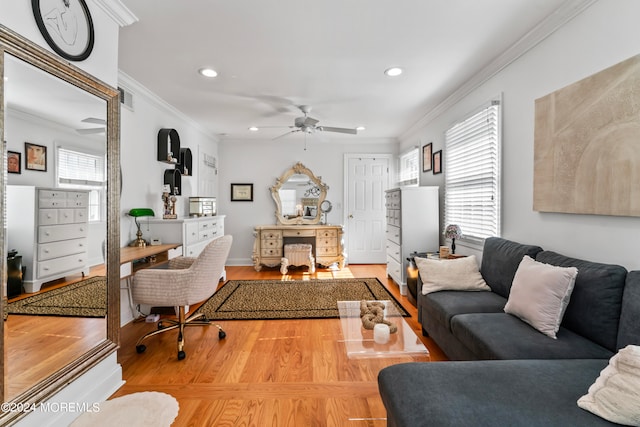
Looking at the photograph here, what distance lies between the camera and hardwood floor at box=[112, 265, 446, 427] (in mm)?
1729

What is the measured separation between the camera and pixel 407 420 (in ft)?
3.51

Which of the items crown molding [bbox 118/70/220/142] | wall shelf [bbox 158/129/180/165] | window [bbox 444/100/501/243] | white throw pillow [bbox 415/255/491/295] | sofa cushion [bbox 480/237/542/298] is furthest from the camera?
wall shelf [bbox 158/129/180/165]

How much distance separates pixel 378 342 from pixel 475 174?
2133 millimetres

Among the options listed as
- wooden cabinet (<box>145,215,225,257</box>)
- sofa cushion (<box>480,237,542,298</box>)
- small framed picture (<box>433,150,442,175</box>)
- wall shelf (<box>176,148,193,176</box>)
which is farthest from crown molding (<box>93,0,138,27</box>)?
small framed picture (<box>433,150,442,175</box>)

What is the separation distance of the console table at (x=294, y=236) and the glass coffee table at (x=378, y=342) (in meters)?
3.27

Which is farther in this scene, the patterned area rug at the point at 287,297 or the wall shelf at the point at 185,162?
the wall shelf at the point at 185,162

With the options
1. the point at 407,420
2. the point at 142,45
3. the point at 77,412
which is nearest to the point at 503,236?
the point at 407,420

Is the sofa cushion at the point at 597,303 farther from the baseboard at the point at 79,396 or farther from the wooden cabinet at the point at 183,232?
the wooden cabinet at the point at 183,232

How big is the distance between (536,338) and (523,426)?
0.80 metres

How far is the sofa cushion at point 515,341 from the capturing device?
1517mm

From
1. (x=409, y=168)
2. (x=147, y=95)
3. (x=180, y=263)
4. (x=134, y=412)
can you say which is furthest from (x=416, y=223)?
(x=147, y=95)

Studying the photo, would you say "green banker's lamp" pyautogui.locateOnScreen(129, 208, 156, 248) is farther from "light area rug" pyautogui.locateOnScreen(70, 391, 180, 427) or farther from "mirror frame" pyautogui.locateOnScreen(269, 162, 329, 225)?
"mirror frame" pyautogui.locateOnScreen(269, 162, 329, 225)

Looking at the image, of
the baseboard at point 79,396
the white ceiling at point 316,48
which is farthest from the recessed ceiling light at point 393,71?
the baseboard at point 79,396

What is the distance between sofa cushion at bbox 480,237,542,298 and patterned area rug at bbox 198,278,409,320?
102cm
